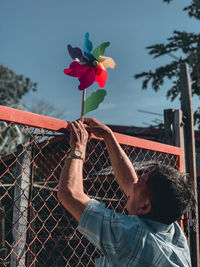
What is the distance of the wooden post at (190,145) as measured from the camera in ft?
10.9

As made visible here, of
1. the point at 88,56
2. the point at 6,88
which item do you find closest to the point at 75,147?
the point at 88,56

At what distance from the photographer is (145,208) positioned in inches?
65.1

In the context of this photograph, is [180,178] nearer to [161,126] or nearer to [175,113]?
[175,113]

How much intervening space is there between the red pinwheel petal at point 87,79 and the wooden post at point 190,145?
172 centimetres

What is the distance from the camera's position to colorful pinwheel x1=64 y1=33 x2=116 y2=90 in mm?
2062

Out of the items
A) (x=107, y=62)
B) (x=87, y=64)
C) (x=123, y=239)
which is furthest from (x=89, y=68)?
(x=123, y=239)

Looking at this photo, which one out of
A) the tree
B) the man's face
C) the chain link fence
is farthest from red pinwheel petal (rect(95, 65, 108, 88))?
the tree

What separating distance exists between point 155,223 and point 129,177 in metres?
0.59

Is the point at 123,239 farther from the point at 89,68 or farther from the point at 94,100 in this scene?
the point at 89,68

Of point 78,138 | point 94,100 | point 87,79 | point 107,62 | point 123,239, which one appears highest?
point 107,62

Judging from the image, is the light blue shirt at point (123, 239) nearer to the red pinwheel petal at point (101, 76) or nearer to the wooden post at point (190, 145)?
the red pinwheel petal at point (101, 76)

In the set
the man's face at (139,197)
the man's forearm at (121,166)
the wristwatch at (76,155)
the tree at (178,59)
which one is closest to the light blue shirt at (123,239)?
the man's face at (139,197)

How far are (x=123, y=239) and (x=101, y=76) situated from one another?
1053 millimetres

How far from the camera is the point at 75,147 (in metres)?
1.80
